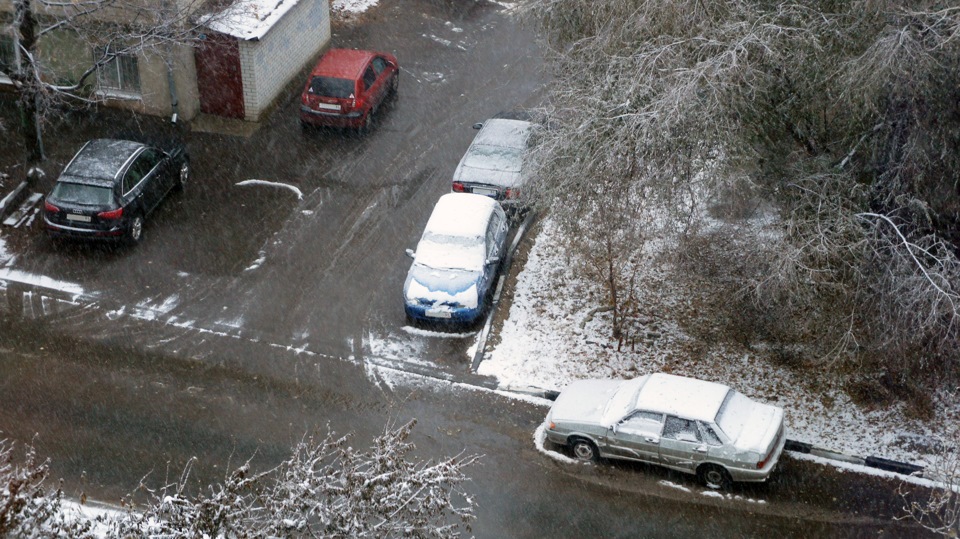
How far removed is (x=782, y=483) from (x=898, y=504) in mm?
1524

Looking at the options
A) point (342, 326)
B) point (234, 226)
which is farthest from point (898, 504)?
point (234, 226)

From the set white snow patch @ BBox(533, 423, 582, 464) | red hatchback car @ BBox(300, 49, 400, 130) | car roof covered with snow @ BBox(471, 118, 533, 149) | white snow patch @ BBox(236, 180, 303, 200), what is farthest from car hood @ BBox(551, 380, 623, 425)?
red hatchback car @ BBox(300, 49, 400, 130)

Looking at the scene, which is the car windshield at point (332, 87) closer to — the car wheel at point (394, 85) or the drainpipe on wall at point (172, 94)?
the car wheel at point (394, 85)

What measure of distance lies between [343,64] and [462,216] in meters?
6.64

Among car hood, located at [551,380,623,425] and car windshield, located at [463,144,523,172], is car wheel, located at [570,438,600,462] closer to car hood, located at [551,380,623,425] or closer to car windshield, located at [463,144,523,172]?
car hood, located at [551,380,623,425]

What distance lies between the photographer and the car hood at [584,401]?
47.4 feet

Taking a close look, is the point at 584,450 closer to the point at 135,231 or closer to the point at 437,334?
the point at 437,334

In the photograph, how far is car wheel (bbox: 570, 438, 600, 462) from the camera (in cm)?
1448

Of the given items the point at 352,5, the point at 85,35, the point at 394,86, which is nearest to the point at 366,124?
the point at 394,86

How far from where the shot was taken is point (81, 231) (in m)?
18.1

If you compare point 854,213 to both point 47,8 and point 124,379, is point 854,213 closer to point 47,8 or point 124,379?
point 124,379

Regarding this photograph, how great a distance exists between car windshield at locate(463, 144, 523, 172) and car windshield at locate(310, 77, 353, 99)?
3.56 m

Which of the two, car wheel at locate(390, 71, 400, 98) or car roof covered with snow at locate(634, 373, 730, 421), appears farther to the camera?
car wheel at locate(390, 71, 400, 98)

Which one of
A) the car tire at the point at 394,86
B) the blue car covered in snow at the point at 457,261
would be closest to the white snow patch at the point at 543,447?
the blue car covered in snow at the point at 457,261
